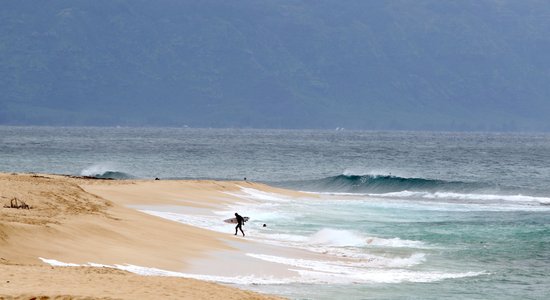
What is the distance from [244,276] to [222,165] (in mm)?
84738

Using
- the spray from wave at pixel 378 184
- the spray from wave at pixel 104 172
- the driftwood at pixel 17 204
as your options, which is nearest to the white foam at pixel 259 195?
the spray from wave at pixel 378 184

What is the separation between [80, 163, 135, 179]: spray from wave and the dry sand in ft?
143

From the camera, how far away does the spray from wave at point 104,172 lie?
88.0m

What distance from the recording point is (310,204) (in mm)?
55938

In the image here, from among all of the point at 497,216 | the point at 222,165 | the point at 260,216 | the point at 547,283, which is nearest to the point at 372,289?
the point at 547,283

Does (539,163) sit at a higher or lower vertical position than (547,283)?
higher

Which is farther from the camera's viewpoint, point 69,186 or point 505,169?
point 505,169

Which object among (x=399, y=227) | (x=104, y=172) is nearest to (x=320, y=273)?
(x=399, y=227)

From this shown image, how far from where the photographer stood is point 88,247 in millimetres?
27094

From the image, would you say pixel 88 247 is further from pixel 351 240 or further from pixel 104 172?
pixel 104 172

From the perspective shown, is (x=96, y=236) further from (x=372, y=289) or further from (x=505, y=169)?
(x=505, y=169)

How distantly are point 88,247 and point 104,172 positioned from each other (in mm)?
63521

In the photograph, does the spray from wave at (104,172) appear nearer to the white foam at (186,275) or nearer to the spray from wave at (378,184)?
the spray from wave at (378,184)

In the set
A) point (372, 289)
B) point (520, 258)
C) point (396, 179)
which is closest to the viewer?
point (372, 289)
